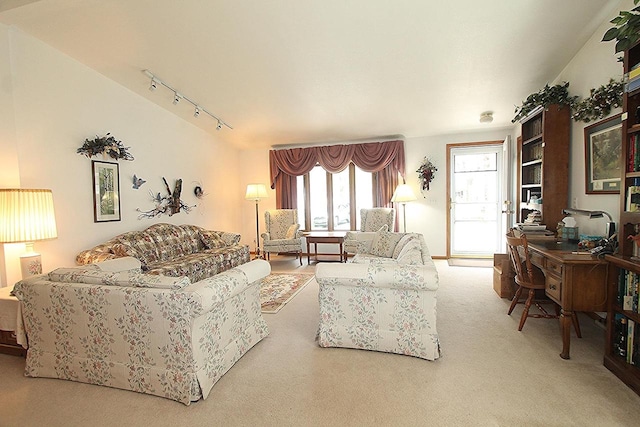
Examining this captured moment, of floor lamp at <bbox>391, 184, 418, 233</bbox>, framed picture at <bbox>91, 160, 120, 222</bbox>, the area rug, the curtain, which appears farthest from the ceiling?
the area rug

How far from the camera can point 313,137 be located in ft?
19.8

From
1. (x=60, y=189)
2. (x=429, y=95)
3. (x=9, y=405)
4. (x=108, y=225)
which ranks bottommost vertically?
(x=9, y=405)

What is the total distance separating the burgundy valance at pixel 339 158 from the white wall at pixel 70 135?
2.11 m

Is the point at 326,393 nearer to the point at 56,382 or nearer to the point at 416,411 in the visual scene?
the point at 416,411

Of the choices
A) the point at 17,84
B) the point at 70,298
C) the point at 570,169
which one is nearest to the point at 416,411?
the point at 70,298

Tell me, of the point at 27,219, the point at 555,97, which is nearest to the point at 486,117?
the point at 555,97

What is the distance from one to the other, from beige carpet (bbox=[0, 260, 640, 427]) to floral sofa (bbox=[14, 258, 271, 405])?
0.11m

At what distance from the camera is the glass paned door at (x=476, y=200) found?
570 centimetres

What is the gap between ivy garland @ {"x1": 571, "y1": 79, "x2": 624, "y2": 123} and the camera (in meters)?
2.50

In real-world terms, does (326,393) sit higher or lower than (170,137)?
lower

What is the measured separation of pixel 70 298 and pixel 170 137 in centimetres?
336

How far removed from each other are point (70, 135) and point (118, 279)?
2360 mm

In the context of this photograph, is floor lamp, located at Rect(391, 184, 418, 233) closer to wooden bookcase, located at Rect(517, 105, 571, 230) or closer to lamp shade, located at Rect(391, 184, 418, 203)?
lamp shade, located at Rect(391, 184, 418, 203)

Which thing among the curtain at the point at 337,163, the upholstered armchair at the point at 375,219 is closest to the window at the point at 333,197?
the curtain at the point at 337,163
